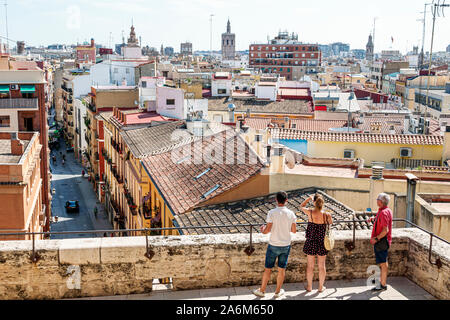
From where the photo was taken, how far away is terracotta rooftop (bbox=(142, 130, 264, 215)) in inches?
683

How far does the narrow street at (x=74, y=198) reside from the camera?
3869 cm

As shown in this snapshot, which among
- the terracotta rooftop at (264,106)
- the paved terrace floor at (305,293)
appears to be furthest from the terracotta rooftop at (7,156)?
the terracotta rooftop at (264,106)

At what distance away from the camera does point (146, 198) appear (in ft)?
72.5

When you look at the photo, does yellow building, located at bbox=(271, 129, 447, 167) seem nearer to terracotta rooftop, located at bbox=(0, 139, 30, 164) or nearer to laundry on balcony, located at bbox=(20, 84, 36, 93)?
terracotta rooftop, located at bbox=(0, 139, 30, 164)

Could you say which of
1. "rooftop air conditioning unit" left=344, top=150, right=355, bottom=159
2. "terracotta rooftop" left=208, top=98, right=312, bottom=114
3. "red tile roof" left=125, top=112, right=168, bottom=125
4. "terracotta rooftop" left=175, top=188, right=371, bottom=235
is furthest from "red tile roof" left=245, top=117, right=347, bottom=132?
"terracotta rooftop" left=175, top=188, right=371, bottom=235

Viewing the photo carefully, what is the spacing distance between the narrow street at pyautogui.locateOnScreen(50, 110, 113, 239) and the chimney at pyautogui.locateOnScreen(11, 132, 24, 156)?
10819 millimetres

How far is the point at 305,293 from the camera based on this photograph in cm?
792

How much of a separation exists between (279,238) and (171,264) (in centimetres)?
159

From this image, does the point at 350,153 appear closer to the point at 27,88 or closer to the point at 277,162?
the point at 277,162

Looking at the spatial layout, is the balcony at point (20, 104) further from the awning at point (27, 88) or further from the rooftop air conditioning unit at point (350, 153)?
the rooftop air conditioning unit at point (350, 153)

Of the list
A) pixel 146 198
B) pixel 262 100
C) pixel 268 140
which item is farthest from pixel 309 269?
pixel 262 100

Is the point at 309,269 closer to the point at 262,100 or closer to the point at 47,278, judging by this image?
the point at 47,278

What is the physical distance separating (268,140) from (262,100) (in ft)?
85.6

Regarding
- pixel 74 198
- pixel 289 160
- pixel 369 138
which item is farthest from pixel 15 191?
pixel 74 198
